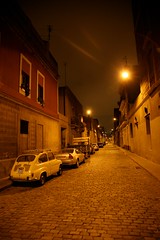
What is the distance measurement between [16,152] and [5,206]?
6.30 m

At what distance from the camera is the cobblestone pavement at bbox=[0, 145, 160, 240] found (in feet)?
13.1

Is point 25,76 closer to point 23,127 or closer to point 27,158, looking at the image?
point 23,127

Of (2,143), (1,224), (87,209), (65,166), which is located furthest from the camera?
(65,166)

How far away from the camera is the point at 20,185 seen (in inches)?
360

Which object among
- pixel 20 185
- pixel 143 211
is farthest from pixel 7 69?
pixel 143 211

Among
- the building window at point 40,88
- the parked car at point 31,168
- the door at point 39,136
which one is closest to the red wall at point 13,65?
the building window at point 40,88

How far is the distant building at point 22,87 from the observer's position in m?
11.1

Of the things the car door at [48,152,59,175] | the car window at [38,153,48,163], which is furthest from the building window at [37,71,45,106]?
the car window at [38,153,48,163]

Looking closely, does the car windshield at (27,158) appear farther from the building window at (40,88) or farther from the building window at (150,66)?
the building window at (150,66)

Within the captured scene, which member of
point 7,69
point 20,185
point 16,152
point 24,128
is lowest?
point 20,185

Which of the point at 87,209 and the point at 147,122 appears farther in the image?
the point at 147,122

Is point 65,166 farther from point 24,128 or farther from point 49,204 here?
point 49,204

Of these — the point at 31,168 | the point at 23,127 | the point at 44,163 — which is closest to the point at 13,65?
the point at 23,127

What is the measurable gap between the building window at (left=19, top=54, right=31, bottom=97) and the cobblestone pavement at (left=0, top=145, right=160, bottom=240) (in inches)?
305
